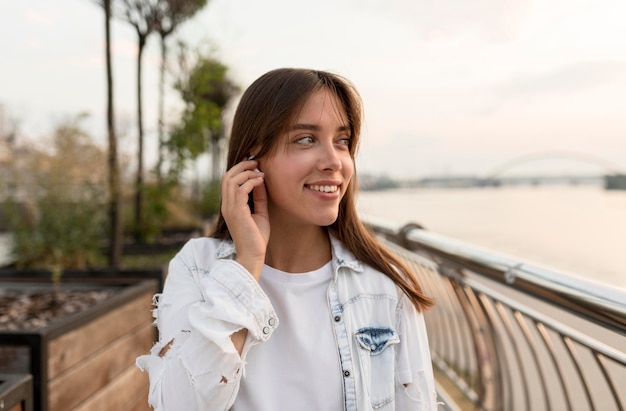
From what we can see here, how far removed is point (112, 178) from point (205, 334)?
14.5ft

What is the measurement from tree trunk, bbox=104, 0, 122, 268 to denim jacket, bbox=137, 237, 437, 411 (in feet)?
12.7

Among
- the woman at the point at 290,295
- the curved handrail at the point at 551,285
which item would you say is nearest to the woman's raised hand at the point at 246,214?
the woman at the point at 290,295

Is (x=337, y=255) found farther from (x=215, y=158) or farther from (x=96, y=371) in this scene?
(x=215, y=158)

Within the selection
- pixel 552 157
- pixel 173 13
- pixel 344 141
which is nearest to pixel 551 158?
pixel 552 157

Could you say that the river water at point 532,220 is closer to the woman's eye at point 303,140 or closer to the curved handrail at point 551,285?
the curved handrail at point 551,285

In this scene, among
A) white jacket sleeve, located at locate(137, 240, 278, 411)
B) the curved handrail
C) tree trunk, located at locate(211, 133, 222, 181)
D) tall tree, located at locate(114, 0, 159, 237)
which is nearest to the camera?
the curved handrail

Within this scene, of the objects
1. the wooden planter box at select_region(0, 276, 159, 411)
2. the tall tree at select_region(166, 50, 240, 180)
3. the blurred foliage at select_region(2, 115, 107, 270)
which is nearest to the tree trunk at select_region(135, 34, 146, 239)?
the tall tree at select_region(166, 50, 240, 180)

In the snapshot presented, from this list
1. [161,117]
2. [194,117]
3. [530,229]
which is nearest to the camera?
[530,229]

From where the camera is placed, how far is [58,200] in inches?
196

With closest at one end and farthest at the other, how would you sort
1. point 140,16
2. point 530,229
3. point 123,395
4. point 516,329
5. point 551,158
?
1. point 516,329
2. point 123,395
3. point 530,229
4. point 140,16
5. point 551,158

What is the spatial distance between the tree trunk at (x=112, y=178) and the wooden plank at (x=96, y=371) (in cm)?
160

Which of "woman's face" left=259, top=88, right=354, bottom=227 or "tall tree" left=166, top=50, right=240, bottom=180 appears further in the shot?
"tall tree" left=166, top=50, right=240, bottom=180

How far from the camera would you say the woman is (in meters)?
1.29

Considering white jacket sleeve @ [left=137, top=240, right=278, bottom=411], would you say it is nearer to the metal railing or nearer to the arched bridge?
the metal railing
